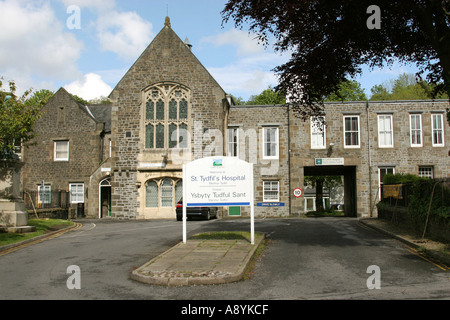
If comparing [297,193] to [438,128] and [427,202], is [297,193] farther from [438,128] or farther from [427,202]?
[427,202]

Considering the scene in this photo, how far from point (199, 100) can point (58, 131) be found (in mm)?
13462

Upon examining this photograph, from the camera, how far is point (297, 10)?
1147 cm

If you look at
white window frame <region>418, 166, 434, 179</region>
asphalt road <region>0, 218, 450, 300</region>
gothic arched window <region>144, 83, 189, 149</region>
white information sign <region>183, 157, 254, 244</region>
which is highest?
gothic arched window <region>144, 83, 189, 149</region>

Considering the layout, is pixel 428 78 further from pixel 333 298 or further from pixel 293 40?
pixel 333 298

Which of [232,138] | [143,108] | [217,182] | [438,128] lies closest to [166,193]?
[143,108]

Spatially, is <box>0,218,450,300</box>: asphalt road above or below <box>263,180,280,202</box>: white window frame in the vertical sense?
below

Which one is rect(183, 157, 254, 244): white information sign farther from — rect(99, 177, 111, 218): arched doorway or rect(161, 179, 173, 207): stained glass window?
rect(99, 177, 111, 218): arched doorway

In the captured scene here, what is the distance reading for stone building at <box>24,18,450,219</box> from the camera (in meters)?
29.5

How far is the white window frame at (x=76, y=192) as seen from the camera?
34.9 metres

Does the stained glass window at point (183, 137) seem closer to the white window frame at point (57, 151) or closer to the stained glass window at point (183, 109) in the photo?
the stained glass window at point (183, 109)

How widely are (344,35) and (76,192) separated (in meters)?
28.1

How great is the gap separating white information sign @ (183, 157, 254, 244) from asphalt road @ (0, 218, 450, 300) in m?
1.72

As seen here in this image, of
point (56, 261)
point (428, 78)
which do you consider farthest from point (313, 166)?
point (56, 261)

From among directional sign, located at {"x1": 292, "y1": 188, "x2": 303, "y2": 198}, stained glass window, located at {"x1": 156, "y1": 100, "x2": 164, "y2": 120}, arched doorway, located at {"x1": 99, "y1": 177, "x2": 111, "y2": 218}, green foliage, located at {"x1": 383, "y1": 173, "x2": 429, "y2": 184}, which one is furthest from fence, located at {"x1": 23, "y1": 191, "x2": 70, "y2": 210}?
green foliage, located at {"x1": 383, "y1": 173, "x2": 429, "y2": 184}
